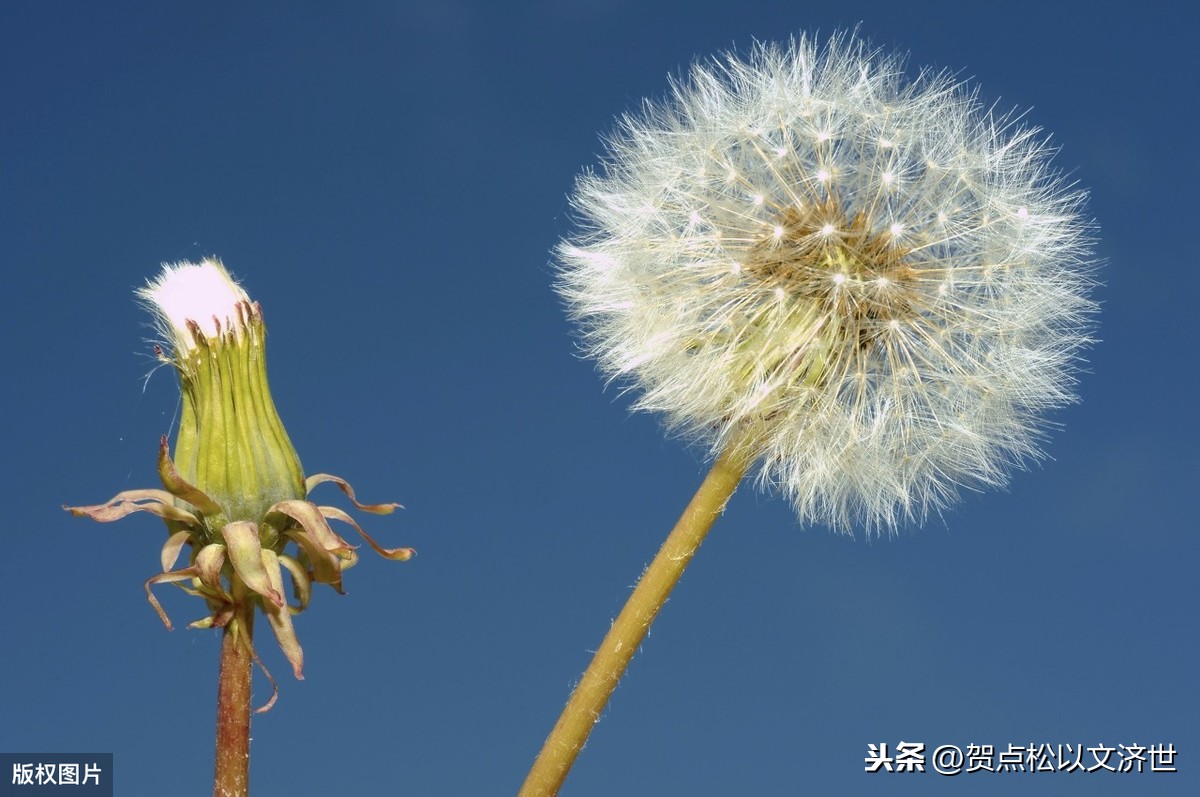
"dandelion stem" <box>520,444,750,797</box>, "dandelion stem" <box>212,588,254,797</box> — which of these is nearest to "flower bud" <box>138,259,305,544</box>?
"dandelion stem" <box>212,588,254,797</box>

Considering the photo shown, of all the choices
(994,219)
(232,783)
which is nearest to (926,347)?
(994,219)

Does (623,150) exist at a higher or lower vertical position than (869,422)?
higher

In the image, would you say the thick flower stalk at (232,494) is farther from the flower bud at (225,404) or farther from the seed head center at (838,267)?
the seed head center at (838,267)

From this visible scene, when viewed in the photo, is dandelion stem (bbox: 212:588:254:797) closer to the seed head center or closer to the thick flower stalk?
the thick flower stalk

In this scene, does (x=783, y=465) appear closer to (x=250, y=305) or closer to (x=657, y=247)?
(x=657, y=247)

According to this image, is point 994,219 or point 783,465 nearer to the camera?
point 783,465

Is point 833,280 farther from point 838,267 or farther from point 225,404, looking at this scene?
point 225,404

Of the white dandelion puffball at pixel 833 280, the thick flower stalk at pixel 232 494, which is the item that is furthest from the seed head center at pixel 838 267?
the thick flower stalk at pixel 232 494
